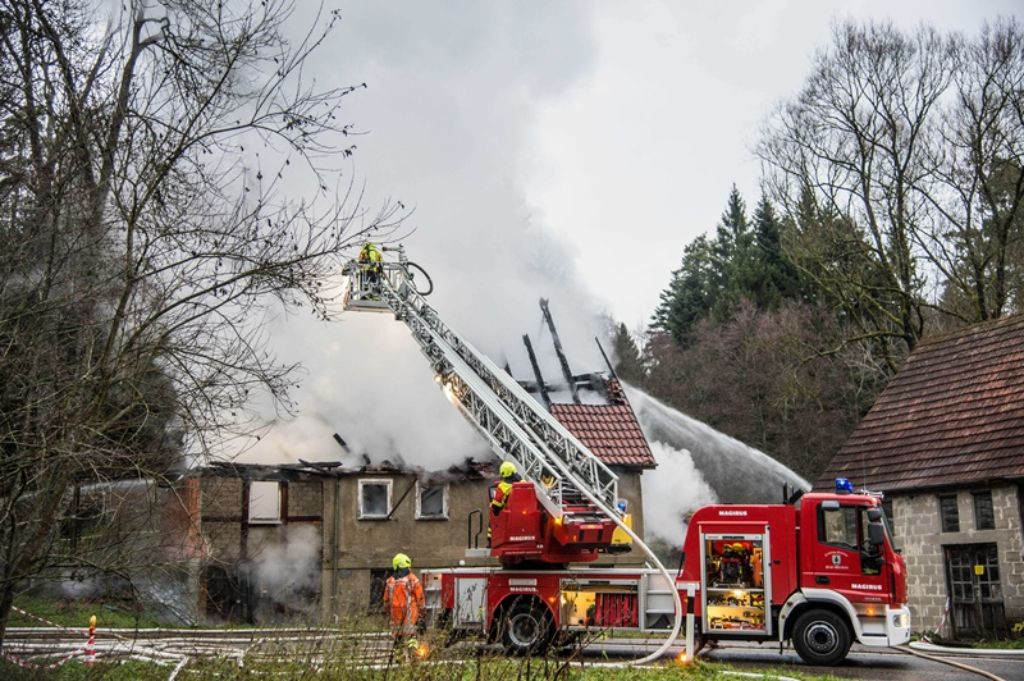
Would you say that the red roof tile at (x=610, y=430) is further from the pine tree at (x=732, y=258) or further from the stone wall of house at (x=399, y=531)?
the pine tree at (x=732, y=258)

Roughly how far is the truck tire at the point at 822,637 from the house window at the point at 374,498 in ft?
43.7

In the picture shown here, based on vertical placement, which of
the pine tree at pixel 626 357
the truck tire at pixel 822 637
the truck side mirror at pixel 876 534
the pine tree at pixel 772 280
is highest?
the pine tree at pixel 772 280

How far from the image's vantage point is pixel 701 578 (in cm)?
1432

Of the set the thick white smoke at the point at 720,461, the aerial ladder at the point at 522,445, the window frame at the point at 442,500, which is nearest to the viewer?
the aerial ladder at the point at 522,445

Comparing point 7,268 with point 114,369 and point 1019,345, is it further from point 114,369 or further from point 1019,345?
point 1019,345

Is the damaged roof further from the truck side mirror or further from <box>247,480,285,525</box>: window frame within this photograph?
<box>247,480,285,525</box>: window frame

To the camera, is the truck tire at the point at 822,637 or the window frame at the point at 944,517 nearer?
the truck tire at the point at 822,637

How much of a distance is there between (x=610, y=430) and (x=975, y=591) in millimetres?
9312

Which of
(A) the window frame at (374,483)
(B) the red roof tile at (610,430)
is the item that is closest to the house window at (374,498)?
(A) the window frame at (374,483)

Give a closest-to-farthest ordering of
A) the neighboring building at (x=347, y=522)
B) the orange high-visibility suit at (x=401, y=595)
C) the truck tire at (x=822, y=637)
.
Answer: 1. the orange high-visibility suit at (x=401, y=595)
2. the truck tire at (x=822, y=637)
3. the neighboring building at (x=347, y=522)

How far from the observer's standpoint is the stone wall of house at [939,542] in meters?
18.6

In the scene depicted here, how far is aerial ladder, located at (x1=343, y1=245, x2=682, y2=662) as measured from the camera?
15.1m

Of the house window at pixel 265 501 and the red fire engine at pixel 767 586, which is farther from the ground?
the house window at pixel 265 501

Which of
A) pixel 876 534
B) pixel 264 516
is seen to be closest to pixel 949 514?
pixel 876 534
